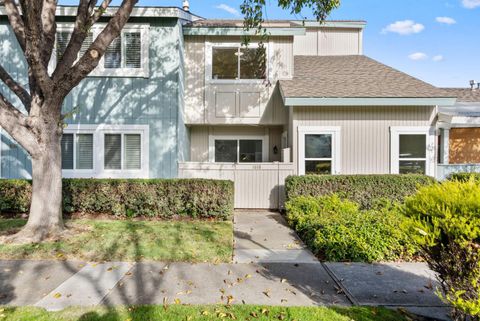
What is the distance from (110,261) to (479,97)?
18132mm

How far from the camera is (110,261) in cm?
530

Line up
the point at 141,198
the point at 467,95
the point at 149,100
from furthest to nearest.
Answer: the point at 467,95 < the point at 149,100 < the point at 141,198

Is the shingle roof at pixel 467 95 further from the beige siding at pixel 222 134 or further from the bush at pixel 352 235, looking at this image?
the bush at pixel 352 235

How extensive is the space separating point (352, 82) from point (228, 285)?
9340 millimetres

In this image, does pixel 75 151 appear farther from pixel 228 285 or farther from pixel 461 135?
pixel 461 135

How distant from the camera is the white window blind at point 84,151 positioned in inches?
408

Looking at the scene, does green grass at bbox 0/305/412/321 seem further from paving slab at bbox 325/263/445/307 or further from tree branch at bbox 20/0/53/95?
tree branch at bbox 20/0/53/95

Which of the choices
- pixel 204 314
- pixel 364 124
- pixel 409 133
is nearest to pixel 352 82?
pixel 364 124

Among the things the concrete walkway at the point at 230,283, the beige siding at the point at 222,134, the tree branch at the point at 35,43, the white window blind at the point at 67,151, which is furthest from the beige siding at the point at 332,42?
the concrete walkway at the point at 230,283

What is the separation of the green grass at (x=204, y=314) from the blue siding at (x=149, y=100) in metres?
7.06

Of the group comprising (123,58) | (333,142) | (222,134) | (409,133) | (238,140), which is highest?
(123,58)

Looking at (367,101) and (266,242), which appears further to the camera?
(367,101)

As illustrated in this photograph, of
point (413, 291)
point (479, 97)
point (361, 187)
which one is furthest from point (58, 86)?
point (479, 97)

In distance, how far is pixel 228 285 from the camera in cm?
435
